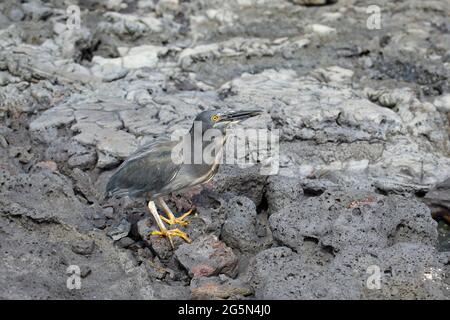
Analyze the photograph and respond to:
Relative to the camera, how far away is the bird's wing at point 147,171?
5.72 m

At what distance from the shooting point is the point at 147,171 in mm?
5781

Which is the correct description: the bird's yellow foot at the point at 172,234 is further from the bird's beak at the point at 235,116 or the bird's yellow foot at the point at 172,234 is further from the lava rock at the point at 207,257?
the bird's beak at the point at 235,116

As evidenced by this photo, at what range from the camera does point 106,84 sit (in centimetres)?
841

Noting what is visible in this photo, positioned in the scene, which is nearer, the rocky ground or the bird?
the rocky ground

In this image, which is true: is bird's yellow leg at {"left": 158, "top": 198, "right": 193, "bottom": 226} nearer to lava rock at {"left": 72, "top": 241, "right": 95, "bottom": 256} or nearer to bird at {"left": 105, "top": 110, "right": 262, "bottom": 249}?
bird at {"left": 105, "top": 110, "right": 262, "bottom": 249}

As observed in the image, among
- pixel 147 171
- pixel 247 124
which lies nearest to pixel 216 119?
pixel 147 171

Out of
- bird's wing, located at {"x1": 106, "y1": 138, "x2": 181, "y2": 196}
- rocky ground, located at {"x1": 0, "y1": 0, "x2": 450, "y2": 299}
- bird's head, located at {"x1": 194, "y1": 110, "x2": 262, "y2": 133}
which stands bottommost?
rocky ground, located at {"x1": 0, "y1": 0, "x2": 450, "y2": 299}

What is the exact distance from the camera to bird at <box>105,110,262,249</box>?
18.7 ft

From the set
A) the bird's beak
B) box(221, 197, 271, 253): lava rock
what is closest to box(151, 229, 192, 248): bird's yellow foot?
box(221, 197, 271, 253): lava rock

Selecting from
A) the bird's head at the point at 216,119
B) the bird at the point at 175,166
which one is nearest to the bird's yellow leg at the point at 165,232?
the bird at the point at 175,166

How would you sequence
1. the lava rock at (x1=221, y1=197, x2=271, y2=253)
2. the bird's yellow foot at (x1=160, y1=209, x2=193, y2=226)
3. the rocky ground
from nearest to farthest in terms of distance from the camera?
the rocky ground
the lava rock at (x1=221, y1=197, x2=271, y2=253)
the bird's yellow foot at (x1=160, y1=209, x2=193, y2=226)

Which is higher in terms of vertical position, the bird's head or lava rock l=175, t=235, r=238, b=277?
the bird's head

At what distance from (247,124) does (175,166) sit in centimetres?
200
